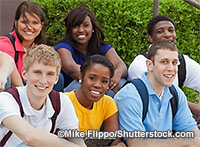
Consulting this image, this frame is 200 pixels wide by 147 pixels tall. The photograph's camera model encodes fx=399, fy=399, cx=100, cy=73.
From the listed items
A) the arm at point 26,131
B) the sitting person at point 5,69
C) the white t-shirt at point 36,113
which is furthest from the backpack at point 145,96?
the sitting person at point 5,69

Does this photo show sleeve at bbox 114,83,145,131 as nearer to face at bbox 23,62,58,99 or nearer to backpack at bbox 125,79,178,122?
backpack at bbox 125,79,178,122

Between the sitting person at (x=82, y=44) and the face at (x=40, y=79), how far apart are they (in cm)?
102

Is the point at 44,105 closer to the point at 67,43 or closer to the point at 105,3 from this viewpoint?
the point at 67,43

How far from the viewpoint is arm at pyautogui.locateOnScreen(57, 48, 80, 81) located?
12.9ft

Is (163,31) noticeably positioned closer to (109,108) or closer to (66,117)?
(109,108)

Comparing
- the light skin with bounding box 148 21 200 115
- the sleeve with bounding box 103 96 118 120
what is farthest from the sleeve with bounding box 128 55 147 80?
the sleeve with bounding box 103 96 118 120

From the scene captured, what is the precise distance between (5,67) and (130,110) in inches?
44.8

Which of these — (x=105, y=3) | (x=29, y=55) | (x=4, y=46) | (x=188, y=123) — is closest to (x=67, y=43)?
(x=4, y=46)

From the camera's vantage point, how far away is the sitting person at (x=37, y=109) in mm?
2756

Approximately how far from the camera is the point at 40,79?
9.73ft

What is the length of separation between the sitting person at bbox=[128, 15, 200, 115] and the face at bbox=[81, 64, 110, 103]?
741 mm

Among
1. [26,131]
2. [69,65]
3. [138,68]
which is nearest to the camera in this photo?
[26,131]

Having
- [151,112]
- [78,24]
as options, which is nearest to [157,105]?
[151,112]

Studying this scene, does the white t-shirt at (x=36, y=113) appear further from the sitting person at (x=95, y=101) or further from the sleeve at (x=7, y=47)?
the sleeve at (x=7, y=47)
